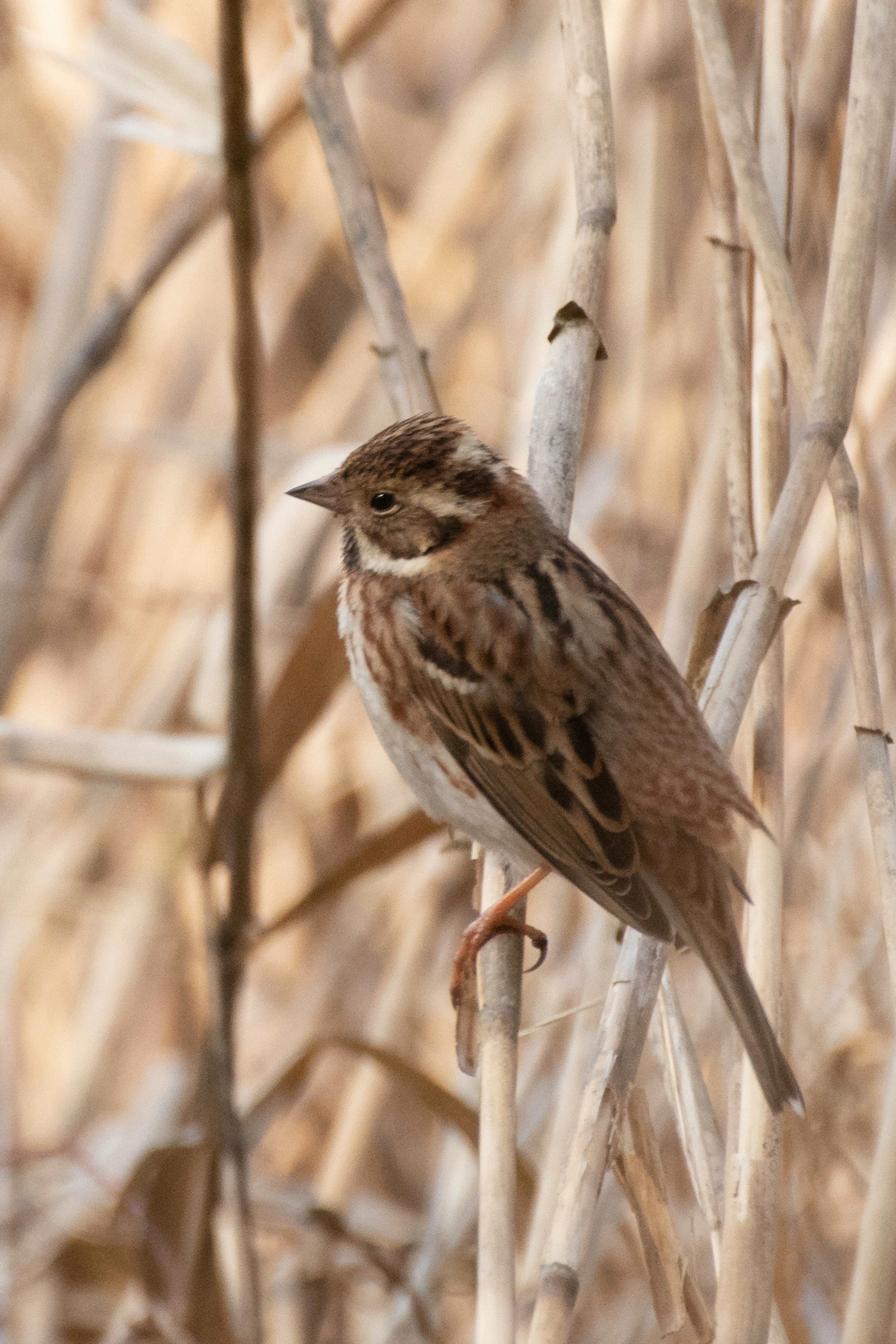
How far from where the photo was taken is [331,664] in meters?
3.01

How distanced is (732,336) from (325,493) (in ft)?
2.58

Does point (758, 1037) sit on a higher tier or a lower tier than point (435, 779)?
lower

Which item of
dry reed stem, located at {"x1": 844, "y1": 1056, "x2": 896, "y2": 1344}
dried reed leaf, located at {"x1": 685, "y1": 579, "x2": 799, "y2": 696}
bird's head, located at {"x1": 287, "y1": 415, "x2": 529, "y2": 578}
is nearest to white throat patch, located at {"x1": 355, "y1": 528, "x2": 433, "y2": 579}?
bird's head, located at {"x1": 287, "y1": 415, "x2": 529, "y2": 578}

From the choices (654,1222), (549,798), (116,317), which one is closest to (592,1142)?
(654,1222)

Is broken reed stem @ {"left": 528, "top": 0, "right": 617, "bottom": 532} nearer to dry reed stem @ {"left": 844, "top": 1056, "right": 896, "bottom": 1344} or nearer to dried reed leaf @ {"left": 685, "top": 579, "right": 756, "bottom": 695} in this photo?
dried reed leaf @ {"left": 685, "top": 579, "right": 756, "bottom": 695}

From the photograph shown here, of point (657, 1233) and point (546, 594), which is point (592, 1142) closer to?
point (657, 1233)

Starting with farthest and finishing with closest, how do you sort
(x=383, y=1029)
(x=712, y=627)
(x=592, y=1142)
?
1. (x=383, y=1029)
2. (x=712, y=627)
3. (x=592, y=1142)

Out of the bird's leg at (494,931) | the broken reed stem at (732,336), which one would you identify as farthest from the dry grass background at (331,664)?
the bird's leg at (494,931)

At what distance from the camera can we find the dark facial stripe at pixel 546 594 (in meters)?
2.35

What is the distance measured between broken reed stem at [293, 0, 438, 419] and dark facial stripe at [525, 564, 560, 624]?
336 mm

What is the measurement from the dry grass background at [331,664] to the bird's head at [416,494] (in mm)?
394

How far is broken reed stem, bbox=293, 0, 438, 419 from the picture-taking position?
7.74 ft

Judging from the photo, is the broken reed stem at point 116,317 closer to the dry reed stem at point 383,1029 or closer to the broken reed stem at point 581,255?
the broken reed stem at point 581,255

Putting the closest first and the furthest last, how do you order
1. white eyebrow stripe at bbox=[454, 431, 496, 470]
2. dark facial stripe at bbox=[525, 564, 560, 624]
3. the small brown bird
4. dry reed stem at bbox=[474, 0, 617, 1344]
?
dry reed stem at bbox=[474, 0, 617, 1344]
the small brown bird
dark facial stripe at bbox=[525, 564, 560, 624]
white eyebrow stripe at bbox=[454, 431, 496, 470]
